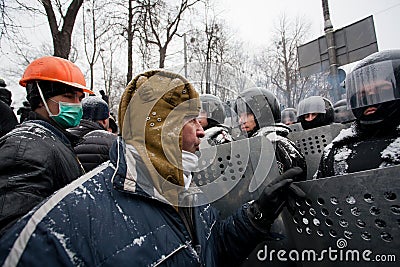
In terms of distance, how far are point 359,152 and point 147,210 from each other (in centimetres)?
163

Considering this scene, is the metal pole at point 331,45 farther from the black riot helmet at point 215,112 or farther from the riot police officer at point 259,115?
the riot police officer at point 259,115

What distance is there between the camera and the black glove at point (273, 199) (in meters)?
1.33

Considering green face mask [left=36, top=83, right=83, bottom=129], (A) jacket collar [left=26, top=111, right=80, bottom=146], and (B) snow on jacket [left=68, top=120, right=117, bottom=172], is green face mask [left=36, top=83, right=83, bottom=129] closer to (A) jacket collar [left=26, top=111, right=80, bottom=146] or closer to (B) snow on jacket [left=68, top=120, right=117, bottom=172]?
(A) jacket collar [left=26, top=111, right=80, bottom=146]

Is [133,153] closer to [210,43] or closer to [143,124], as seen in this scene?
[143,124]

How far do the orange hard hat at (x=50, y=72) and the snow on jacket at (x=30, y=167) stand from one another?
1.27ft

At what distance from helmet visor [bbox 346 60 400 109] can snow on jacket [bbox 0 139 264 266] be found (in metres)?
1.57

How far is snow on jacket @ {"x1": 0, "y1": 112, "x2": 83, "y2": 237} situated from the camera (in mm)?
1437

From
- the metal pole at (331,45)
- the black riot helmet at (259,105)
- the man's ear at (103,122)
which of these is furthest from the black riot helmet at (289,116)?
the man's ear at (103,122)

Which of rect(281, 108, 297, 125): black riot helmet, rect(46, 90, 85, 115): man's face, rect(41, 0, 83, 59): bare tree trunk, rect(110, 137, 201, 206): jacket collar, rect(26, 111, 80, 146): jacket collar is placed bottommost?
rect(110, 137, 201, 206): jacket collar

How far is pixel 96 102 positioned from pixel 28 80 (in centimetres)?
155

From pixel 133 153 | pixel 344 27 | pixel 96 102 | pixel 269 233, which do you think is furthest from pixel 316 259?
pixel 344 27

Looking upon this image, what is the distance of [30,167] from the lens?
158 cm

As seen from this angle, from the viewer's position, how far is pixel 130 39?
13.5 metres

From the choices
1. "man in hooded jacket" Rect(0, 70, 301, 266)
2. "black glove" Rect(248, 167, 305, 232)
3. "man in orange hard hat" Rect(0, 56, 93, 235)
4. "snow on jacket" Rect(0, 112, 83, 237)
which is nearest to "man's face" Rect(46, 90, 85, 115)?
"man in orange hard hat" Rect(0, 56, 93, 235)
